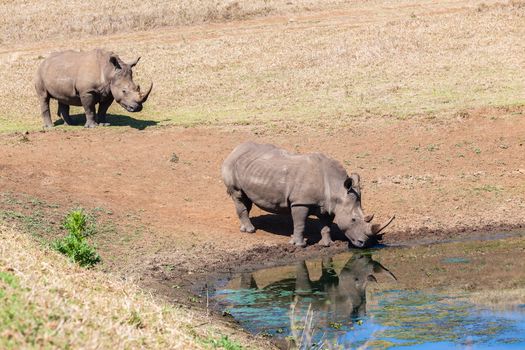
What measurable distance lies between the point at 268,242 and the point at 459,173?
5270 mm

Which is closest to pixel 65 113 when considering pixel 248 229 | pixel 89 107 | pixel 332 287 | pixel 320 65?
pixel 89 107

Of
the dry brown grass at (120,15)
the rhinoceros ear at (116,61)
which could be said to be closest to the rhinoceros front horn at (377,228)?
the rhinoceros ear at (116,61)

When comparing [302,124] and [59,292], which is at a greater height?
[59,292]

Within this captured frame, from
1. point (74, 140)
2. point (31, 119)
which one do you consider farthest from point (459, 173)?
point (31, 119)

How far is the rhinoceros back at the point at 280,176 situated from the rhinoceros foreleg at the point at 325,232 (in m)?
0.49

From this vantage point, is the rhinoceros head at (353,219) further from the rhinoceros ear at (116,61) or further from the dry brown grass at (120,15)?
the dry brown grass at (120,15)

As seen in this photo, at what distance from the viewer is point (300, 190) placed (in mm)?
17641

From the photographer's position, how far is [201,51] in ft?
111

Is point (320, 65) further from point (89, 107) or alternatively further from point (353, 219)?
point (353, 219)

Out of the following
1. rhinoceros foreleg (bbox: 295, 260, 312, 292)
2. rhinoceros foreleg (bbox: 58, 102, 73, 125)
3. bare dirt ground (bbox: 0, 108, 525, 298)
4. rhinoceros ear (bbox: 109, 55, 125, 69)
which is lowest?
rhinoceros foreleg (bbox: 295, 260, 312, 292)

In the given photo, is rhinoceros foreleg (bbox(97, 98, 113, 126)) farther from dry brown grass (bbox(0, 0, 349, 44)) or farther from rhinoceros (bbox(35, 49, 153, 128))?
dry brown grass (bbox(0, 0, 349, 44))

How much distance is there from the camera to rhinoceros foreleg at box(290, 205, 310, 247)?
17641 mm

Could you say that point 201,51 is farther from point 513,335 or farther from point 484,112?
point 513,335

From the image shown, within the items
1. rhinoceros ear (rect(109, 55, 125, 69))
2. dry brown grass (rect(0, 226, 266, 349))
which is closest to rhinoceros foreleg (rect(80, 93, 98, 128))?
rhinoceros ear (rect(109, 55, 125, 69))
